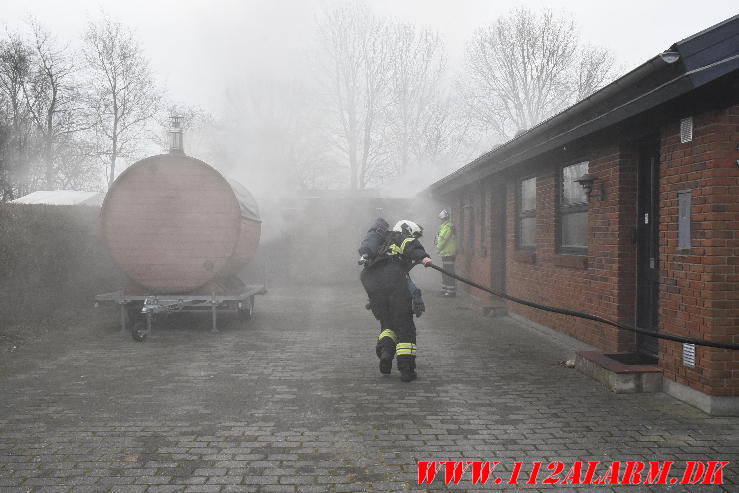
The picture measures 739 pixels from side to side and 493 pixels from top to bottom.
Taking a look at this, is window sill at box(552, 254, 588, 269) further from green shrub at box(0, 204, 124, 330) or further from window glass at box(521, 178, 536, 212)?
green shrub at box(0, 204, 124, 330)

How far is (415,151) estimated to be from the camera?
1382 inches

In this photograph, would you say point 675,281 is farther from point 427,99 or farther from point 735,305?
point 427,99

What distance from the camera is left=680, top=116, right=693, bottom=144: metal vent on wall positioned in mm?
4930

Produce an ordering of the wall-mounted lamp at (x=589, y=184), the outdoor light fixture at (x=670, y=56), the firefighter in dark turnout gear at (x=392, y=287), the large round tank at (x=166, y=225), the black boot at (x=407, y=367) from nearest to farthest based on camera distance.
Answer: the outdoor light fixture at (x=670, y=56)
the black boot at (x=407, y=367)
the firefighter in dark turnout gear at (x=392, y=287)
the wall-mounted lamp at (x=589, y=184)
the large round tank at (x=166, y=225)

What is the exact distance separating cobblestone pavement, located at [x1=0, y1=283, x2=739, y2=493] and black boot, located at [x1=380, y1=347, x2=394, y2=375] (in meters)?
0.13

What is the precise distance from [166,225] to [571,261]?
18.8 ft

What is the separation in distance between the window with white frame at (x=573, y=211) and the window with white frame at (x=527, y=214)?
117 cm

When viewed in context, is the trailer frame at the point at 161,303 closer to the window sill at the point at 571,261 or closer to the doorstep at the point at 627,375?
the window sill at the point at 571,261

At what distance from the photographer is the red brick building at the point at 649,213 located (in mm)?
4617

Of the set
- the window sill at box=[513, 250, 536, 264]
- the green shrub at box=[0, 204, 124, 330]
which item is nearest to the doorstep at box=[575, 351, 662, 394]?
the window sill at box=[513, 250, 536, 264]

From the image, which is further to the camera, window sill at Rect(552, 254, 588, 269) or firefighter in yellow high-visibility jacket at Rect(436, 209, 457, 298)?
firefighter in yellow high-visibility jacket at Rect(436, 209, 457, 298)

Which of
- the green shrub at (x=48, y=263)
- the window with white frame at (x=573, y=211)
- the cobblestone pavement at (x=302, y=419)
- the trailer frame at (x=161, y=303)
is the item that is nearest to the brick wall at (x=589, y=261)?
the window with white frame at (x=573, y=211)

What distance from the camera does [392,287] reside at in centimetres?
618

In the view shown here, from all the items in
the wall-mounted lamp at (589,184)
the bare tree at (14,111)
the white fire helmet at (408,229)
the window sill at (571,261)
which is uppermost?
the bare tree at (14,111)
